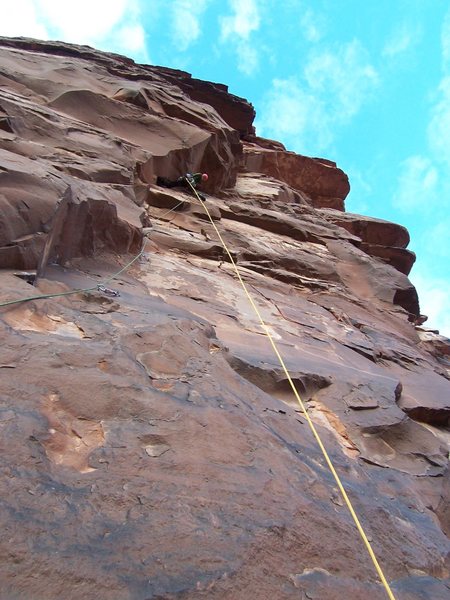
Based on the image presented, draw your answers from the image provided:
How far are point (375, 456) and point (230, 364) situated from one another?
→ 53.3 inches

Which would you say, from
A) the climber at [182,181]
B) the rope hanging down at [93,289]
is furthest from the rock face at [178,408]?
the climber at [182,181]

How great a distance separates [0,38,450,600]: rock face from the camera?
2025 mm

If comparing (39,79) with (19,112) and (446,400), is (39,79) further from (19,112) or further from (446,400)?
(446,400)

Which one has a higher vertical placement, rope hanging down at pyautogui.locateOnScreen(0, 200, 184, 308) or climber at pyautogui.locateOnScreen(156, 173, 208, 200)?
climber at pyautogui.locateOnScreen(156, 173, 208, 200)

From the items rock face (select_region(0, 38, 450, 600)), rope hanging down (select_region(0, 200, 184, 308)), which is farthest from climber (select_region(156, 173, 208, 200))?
rope hanging down (select_region(0, 200, 184, 308))

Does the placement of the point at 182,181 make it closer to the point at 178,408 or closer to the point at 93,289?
the point at 93,289

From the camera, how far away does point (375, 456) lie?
4.13 metres

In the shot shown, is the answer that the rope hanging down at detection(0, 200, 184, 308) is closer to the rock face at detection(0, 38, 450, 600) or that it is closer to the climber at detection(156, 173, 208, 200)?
the rock face at detection(0, 38, 450, 600)

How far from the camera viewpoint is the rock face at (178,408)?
2.03m

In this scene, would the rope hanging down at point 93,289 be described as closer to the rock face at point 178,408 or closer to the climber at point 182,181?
the rock face at point 178,408

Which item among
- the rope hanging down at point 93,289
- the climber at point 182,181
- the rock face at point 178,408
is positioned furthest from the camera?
the climber at point 182,181

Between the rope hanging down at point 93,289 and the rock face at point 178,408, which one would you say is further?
the rope hanging down at point 93,289

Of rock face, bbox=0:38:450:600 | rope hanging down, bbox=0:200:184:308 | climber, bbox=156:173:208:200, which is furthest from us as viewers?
climber, bbox=156:173:208:200

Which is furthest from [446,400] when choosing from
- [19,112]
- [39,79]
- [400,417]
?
[39,79]
